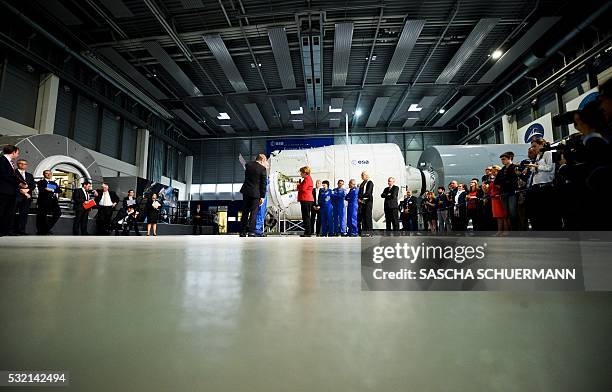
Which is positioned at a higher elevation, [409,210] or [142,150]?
[142,150]

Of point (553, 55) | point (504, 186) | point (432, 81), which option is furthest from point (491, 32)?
point (504, 186)

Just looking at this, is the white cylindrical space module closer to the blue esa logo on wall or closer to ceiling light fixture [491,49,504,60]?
the blue esa logo on wall

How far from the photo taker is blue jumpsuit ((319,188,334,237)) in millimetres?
7164

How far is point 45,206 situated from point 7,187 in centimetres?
244

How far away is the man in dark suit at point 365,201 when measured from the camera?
6.57m

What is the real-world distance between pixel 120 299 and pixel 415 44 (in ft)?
39.5

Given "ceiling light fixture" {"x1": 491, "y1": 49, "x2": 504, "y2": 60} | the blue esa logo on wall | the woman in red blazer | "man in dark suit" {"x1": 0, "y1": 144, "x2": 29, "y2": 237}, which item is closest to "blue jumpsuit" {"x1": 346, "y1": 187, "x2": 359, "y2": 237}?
the woman in red blazer

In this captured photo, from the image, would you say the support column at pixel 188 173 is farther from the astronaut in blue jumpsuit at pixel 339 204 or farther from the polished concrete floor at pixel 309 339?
the polished concrete floor at pixel 309 339

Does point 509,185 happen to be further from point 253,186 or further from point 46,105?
point 46,105

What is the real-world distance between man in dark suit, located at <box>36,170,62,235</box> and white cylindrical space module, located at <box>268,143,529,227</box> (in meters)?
4.46

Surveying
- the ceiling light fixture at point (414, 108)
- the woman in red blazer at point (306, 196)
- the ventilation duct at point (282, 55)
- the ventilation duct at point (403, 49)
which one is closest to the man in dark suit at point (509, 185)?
the woman in red blazer at point (306, 196)

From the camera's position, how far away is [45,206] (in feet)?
21.4

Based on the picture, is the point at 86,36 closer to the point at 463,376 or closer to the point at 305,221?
the point at 305,221

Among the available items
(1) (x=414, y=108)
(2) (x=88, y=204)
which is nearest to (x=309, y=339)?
(2) (x=88, y=204)
